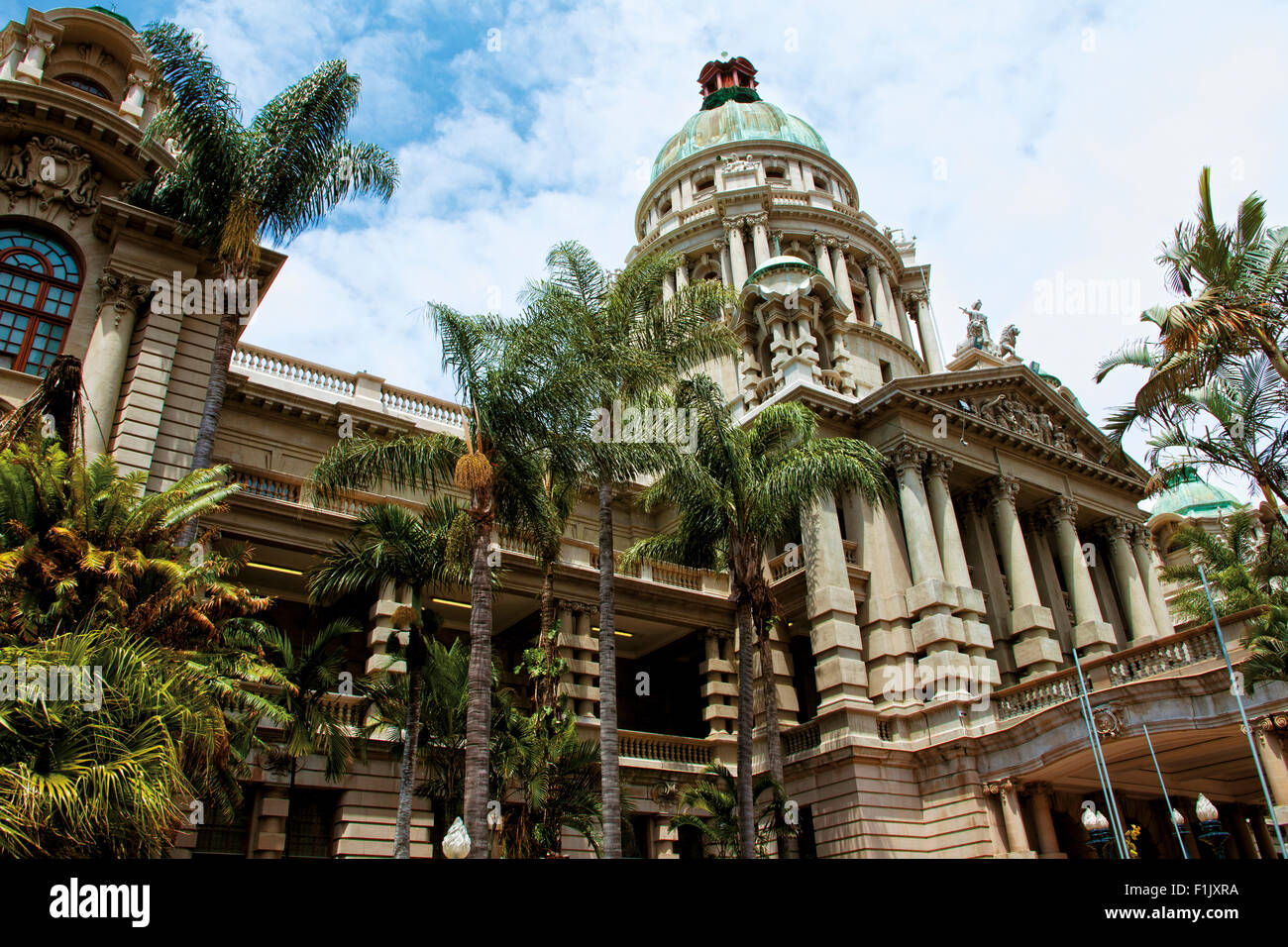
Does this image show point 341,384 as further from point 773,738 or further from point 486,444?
point 773,738

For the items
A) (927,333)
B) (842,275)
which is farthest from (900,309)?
(842,275)

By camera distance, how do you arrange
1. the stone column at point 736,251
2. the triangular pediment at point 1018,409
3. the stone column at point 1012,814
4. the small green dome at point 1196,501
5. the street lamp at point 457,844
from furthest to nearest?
the small green dome at point 1196,501 → the stone column at point 736,251 → the triangular pediment at point 1018,409 → the stone column at point 1012,814 → the street lamp at point 457,844

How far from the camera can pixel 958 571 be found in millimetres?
31391

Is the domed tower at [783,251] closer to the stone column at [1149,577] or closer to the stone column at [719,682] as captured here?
the stone column at [719,682]

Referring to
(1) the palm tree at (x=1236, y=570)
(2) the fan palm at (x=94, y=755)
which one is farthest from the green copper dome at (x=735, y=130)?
(2) the fan palm at (x=94, y=755)

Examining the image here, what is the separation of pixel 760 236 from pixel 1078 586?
1012 inches

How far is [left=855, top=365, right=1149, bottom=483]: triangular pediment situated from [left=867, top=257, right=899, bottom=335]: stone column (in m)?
13.5

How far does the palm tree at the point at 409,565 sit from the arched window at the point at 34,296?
28.2 feet

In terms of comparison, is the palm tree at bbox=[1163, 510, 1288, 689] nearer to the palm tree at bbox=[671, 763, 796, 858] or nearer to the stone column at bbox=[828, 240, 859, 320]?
the palm tree at bbox=[671, 763, 796, 858]

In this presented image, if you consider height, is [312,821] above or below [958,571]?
below

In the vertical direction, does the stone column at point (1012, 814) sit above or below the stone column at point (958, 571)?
below

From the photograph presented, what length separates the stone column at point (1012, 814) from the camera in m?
25.1
